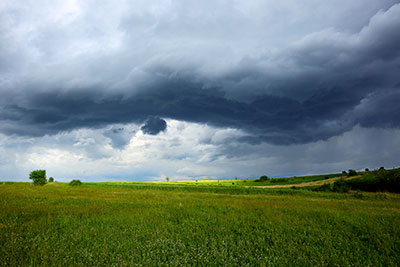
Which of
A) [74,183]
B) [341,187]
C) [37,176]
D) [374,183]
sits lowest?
[341,187]

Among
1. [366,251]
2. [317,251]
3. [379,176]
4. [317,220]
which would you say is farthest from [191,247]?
[379,176]

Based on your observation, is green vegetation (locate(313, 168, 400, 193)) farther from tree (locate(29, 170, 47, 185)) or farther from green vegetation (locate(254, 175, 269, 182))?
tree (locate(29, 170, 47, 185))

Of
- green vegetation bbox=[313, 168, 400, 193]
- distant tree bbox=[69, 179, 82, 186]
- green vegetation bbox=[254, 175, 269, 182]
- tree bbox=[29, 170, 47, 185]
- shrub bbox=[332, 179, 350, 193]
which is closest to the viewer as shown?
green vegetation bbox=[313, 168, 400, 193]

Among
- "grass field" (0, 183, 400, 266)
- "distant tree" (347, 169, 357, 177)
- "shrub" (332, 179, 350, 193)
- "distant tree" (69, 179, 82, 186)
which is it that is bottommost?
"shrub" (332, 179, 350, 193)

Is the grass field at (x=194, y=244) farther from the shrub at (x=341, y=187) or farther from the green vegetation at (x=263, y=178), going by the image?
the green vegetation at (x=263, y=178)

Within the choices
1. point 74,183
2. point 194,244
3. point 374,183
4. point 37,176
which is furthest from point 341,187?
point 37,176

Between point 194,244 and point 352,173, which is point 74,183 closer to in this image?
point 194,244

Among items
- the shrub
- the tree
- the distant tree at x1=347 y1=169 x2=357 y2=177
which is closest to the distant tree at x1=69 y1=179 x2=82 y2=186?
the tree

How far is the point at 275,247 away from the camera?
8.01 meters

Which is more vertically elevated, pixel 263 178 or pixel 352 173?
pixel 352 173

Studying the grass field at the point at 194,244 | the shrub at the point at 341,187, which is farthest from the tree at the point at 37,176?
the shrub at the point at 341,187

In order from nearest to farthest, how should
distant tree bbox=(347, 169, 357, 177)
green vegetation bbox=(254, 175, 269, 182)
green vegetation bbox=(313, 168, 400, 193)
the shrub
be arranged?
1. green vegetation bbox=(313, 168, 400, 193)
2. the shrub
3. distant tree bbox=(347, 169, 357, 177)
4. green vegetation bbox=(254, 175, 269, 182)

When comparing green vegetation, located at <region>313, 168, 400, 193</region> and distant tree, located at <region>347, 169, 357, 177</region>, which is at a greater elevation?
distant tree, located at <region>347, 169, 357, 177</region>

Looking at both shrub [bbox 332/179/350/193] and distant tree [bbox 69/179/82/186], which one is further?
distant tree [bbox 69/179/82/186]
